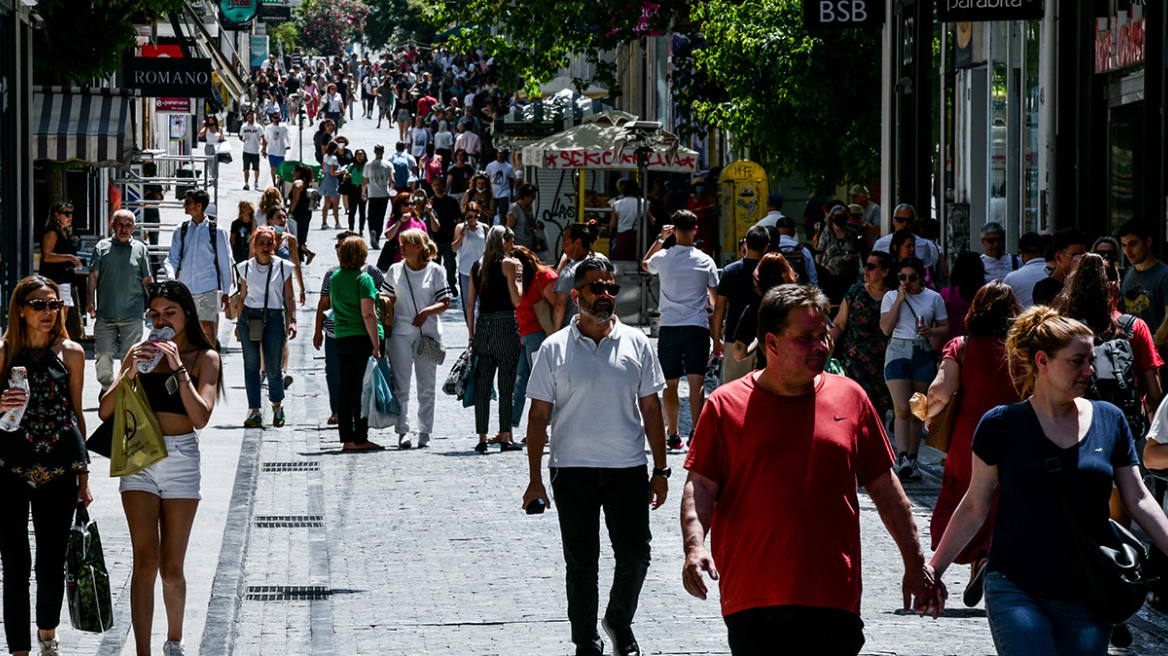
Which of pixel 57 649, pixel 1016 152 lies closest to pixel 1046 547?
pixel 57 649

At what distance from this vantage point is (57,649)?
7.58 meters

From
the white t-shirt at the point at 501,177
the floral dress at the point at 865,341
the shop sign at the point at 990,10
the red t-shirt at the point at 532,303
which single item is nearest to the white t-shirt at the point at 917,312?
the floral dress at the point at 865,341

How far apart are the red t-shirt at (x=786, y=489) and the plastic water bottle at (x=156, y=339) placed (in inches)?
112

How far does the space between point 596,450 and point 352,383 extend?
6.79m

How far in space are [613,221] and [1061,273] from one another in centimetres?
1527

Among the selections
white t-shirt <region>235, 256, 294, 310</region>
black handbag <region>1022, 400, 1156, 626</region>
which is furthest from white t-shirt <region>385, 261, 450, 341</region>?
black handbag <region>1022, 400, 1156, 626</region>

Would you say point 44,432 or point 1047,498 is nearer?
point 1047,498

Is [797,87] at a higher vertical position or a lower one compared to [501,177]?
higher

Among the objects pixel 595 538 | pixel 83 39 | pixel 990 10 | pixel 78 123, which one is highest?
pixel 83 39

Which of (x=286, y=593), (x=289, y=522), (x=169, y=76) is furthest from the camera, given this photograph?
(x=169, y=76)

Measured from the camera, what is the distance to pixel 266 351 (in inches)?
609

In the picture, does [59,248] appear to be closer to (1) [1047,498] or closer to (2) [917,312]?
(2) [917,312]

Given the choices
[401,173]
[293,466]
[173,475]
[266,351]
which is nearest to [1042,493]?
[173,475]

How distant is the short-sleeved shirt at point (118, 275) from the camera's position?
15797mm
